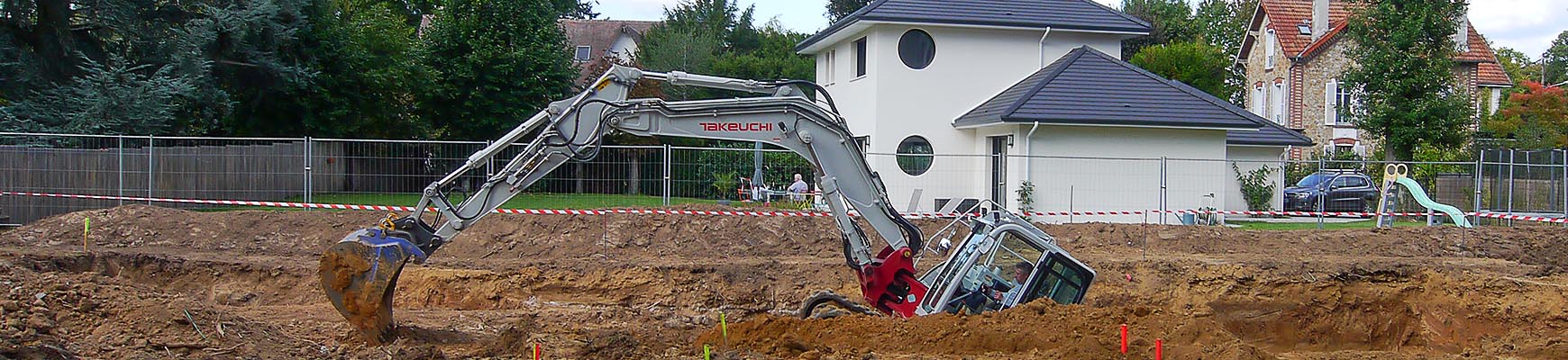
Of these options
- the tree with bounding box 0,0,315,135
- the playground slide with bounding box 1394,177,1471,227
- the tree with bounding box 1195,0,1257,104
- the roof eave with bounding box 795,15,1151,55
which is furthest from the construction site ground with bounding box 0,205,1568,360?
the tree with bounding box 1195,0,1257,104

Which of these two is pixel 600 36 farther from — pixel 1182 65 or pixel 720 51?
pixel 1182 65

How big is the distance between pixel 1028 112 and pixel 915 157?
2036 millimetres

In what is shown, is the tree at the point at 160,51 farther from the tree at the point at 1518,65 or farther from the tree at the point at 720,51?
the tree at the point at 1518,65

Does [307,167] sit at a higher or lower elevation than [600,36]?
lower

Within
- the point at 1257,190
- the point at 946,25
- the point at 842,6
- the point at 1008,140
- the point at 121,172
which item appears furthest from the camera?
the point at 842,6

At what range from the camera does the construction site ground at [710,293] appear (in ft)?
31.3

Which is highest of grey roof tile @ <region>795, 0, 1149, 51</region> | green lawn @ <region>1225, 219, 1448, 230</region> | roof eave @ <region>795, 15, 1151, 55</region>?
grey roof tile @ <region>795, 0, 1149, 51</region>

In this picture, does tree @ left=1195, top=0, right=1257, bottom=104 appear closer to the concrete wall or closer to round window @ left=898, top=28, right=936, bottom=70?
round window @ left=898, top=28, right=936, bottom=70

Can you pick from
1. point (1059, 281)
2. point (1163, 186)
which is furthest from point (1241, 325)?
point (1163, 186)

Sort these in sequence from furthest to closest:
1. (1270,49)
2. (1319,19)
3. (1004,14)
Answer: (1270,49), (1319,19), (1004,14)

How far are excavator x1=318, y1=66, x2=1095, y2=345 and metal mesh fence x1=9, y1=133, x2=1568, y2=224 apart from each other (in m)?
5.63

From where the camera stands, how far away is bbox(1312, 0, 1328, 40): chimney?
40688mm

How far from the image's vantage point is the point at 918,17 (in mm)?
23391

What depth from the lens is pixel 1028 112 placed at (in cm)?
2138
